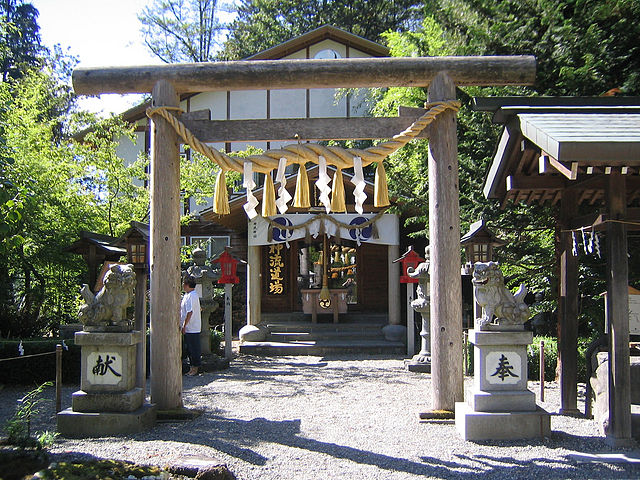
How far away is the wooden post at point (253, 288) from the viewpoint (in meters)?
14.5

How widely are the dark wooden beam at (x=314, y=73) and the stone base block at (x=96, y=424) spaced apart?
11.8ft

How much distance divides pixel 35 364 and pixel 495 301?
749cm

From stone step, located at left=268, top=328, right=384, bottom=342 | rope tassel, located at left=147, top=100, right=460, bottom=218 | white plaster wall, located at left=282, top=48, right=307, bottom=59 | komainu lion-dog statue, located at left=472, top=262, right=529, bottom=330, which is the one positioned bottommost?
stone step, located at left=268, top=328, right=384, bottom=342

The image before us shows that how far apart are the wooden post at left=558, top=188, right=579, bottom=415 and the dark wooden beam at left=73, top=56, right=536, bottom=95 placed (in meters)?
1.64

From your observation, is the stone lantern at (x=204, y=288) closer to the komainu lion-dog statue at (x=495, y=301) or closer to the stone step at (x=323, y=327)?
the stone step at (x=323, y=327)

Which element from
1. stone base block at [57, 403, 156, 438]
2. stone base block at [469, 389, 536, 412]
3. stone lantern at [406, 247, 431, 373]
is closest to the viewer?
stone base block at [469, 389, 536, 412]

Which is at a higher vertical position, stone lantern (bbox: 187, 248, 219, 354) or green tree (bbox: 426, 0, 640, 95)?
green tree (bbox: 426, 0, 640, 95)

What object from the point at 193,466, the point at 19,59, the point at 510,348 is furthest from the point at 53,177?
the point at 19,59

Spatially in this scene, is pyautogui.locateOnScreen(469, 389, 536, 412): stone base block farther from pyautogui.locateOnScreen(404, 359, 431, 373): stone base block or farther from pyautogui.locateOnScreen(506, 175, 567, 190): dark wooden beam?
pyautogui.locateOnScreen(404, 359, 431, 373): stone base block

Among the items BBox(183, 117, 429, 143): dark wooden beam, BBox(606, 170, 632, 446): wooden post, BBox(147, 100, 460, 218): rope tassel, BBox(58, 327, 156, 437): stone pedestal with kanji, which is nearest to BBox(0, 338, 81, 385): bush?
BBox(58, 327, 156, 437): stone pedestal with kanji

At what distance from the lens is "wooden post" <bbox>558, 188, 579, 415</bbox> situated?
6.65 m

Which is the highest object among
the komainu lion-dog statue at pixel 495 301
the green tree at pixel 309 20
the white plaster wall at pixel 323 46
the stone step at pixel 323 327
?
the green tree at pixel 309 20

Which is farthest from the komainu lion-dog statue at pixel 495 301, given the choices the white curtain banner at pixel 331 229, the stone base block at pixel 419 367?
the white curtain banner at pixel 331 229

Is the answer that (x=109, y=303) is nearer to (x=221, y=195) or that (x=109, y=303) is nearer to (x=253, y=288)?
(x=221, y=195)
